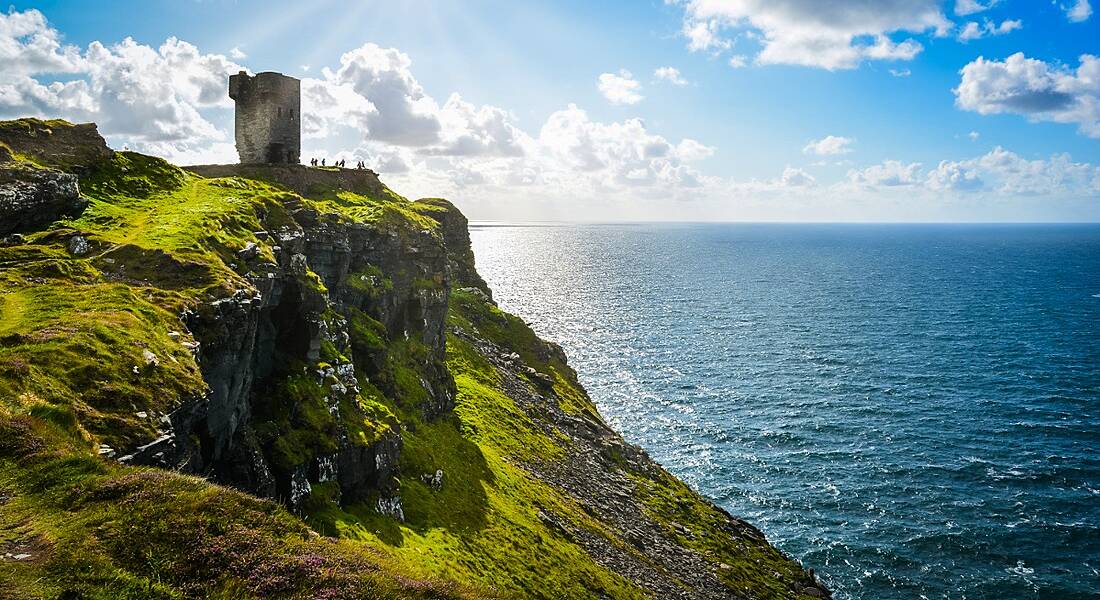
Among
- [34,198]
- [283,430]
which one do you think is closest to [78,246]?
[34,198]

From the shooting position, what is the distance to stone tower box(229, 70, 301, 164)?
60281 mm

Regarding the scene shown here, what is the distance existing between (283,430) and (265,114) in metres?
37.3

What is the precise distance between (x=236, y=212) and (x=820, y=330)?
431 feet

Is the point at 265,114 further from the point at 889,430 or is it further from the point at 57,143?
the point at 889,430

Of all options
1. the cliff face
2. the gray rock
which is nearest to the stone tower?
the cliff face

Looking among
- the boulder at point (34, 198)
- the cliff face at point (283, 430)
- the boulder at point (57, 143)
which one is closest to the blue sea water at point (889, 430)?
the cliff face at point (283, 430)

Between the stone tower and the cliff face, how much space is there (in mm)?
2306

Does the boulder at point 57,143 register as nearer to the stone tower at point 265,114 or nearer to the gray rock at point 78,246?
the gray rock at point 78,246

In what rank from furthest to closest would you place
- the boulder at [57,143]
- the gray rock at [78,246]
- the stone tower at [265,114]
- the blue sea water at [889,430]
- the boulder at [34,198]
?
the blue sea water at [889,430]
the stone tower at [265,114]
the boulder at [57,143]
the boulder at [34,198]
the gray rock at [78,246]

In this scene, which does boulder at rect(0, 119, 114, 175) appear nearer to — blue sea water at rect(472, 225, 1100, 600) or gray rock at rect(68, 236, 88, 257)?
gray rock at rect(68, 236, 88, 257)

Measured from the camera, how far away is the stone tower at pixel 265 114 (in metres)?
60.3

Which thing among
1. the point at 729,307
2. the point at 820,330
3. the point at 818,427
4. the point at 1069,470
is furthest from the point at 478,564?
the point at 729,307

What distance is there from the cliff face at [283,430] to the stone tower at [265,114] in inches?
90.8

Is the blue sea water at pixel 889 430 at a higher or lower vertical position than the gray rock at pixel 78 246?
lower
